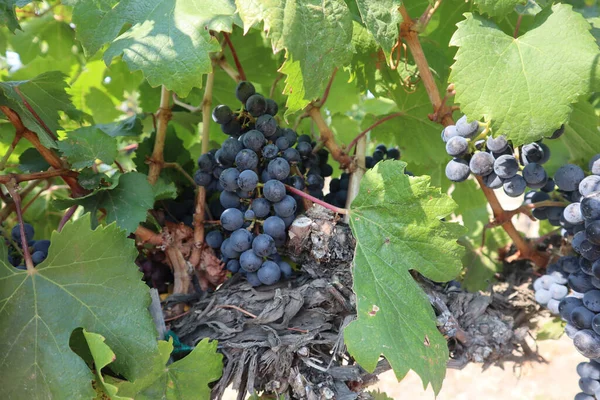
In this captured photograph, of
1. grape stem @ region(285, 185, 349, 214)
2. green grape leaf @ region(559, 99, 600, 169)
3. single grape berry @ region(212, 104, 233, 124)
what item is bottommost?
green grape leaf @ region(559, 99, 600, 169)

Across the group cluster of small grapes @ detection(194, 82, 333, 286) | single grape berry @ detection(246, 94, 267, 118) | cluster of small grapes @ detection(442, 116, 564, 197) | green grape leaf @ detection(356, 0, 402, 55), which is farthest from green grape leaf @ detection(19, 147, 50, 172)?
cluster of small grapes @ detection(442, 116, 564, 197)

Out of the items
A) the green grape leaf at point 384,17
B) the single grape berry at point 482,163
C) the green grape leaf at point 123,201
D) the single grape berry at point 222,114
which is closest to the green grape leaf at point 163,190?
the green grape leaf at point 123,201

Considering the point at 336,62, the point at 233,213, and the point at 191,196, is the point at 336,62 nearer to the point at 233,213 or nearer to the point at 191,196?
the point at 233,213

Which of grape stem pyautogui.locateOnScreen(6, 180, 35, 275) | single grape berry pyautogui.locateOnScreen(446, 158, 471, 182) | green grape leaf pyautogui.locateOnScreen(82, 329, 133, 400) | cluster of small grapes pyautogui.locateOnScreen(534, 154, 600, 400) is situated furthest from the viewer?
single grape berry pyautogui.locateOnScreen(446, 158, 471, 182)

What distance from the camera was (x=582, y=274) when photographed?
1.00m

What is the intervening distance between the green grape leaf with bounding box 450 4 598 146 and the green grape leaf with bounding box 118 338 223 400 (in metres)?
0.59

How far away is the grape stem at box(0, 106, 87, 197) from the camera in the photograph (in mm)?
952

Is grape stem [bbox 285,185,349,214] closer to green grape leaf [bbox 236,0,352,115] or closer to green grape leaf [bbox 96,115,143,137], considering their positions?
green grape leaf [bbox 236,0,352,115]

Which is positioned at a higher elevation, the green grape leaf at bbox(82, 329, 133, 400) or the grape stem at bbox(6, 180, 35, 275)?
the grape stem at bbox(6, 180, 35, 275)

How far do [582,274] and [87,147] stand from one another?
985 millimetres

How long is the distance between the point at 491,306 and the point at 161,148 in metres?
0.81

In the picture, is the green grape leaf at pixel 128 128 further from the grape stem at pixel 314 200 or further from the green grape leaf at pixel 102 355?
the green grape leaf at pixel 102 355

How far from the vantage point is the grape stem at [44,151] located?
952mm

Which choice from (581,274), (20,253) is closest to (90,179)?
(20,253)
